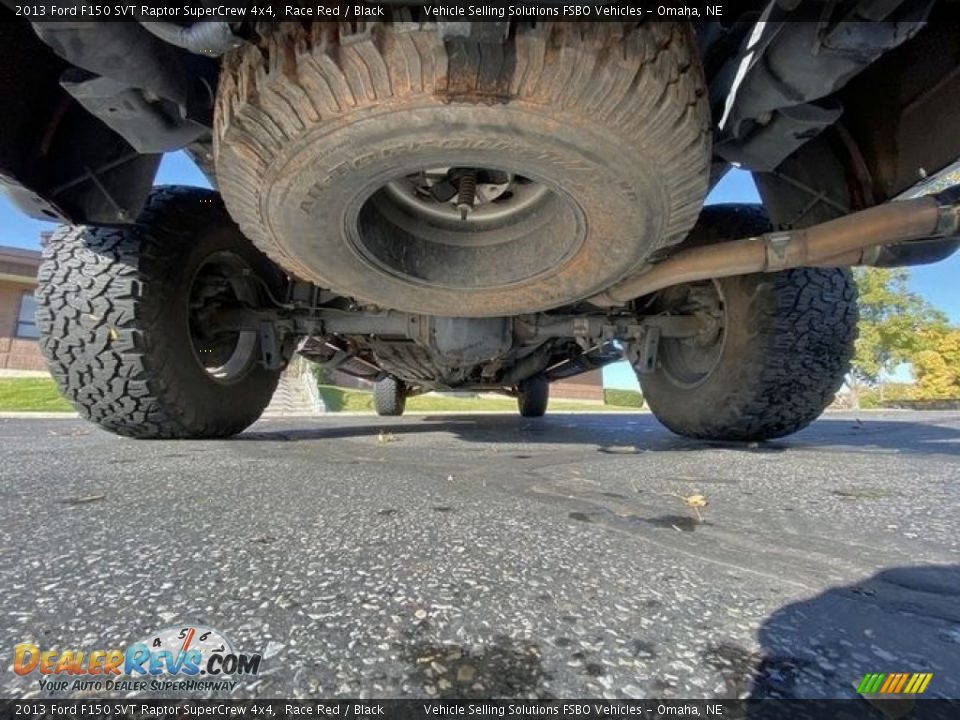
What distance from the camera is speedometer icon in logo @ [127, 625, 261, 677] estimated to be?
531 millimetres

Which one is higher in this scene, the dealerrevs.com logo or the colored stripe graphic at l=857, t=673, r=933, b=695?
the colored stripe graphic at l=857, t=673, r=933, b=695

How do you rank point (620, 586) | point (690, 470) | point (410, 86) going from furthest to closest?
point (690, 470)
point (410, 86)
point (620, 586)

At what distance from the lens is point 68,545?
852 millimetres

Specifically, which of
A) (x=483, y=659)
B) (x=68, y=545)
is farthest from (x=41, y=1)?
(x=483, y=659)

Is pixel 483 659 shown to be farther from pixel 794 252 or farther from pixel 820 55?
pixel 794 252

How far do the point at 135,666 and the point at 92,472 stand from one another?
1.23 m

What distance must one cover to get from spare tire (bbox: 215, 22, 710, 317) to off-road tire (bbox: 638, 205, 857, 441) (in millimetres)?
936

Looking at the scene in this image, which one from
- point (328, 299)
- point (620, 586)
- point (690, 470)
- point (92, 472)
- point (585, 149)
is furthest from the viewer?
point (328, 299)

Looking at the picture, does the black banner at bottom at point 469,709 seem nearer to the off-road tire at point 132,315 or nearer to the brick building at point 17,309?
the off-road tire at point 132,315

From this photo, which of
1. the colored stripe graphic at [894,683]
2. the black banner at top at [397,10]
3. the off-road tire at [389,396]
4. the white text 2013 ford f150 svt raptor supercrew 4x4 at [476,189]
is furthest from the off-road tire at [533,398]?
the colored stripe graphic at [894,683]

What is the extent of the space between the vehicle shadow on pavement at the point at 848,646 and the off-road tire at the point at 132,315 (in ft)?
6.87

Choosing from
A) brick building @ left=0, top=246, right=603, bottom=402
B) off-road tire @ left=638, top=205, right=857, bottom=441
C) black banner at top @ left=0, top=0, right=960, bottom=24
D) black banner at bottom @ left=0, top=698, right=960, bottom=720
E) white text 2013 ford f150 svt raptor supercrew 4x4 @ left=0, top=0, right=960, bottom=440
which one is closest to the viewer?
black banner at bottom @ left=0, top=698, right=960, bottom=720

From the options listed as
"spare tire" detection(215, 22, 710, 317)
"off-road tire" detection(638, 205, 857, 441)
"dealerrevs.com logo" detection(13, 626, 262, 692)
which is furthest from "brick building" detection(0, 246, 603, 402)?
"dealerrevs.com logo" detection(13, 626, 262, 692)

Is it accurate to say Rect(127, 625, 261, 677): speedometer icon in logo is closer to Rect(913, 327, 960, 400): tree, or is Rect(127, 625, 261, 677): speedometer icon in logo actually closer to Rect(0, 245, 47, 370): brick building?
Rect(0, 245, 47, 370): brick building
